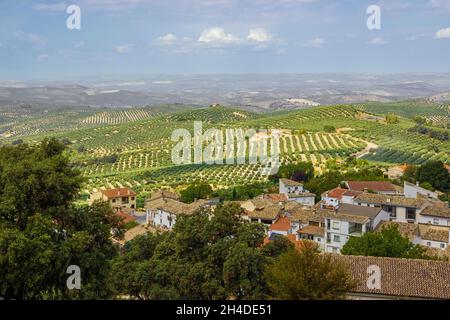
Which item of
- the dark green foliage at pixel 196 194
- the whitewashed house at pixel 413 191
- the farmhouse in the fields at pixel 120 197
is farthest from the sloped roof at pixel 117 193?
the whitewashed house at pixel 413 191

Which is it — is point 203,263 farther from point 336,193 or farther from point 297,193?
point 297,193

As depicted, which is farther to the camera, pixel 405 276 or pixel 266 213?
pixel 266 213

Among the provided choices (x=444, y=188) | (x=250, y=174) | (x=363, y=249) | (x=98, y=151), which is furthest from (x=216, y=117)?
(x=363, y=249)

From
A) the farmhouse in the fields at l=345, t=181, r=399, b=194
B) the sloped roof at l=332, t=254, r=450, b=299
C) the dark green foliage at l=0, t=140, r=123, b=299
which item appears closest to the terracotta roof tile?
the farmhouse in the fields at l=345, t=181, r=399, b=194

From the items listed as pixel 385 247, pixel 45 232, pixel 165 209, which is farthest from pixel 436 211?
pixel 45 232

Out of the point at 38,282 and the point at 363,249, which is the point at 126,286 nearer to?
the point at 38,282

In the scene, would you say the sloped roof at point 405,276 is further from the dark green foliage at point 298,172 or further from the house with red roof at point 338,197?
the dark green foliage at point 298,172
